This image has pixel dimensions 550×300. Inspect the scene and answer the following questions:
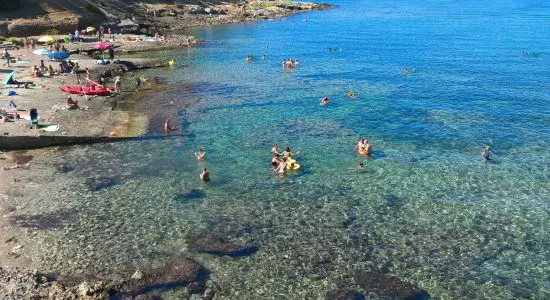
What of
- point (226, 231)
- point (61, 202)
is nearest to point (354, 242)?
point (226, 231)

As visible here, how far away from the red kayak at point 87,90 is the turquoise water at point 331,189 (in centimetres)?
465

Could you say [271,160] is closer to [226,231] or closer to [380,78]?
[226,231]

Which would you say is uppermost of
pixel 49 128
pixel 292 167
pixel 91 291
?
pixel 49 128

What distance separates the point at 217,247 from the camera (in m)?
22.5

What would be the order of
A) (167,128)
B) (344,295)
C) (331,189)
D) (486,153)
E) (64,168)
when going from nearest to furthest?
(344,295) → (331,189) → (64,168) → (486,153) → (167,128)

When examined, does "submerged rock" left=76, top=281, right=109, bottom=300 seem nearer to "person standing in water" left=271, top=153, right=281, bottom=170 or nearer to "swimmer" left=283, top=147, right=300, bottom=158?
"person standing in water" left=271, top=153, right=281, bottom=170

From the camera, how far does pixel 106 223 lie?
24.5m

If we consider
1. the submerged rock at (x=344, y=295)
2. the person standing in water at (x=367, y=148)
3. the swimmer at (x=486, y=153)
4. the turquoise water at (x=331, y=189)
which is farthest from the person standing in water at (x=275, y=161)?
the swimmer at (x=486, y=153)

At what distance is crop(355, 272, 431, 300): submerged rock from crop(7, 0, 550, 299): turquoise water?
0.49 meters

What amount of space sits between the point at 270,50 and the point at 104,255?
61.9 metres

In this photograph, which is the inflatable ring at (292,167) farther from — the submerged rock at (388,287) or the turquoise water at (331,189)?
the submerged rock at (388,287)

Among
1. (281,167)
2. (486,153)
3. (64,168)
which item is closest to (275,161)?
(281,167)

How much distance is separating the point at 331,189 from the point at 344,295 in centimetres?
1031

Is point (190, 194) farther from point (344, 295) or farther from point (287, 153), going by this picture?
point (344, 295)
